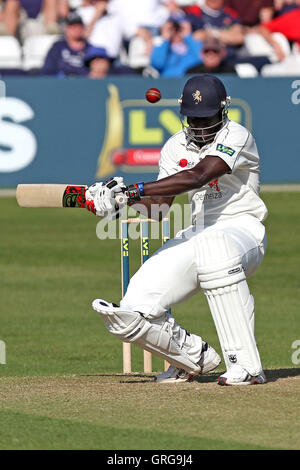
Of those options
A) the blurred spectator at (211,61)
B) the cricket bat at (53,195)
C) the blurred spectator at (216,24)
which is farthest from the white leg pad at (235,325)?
the blurred spectator at (216,24)

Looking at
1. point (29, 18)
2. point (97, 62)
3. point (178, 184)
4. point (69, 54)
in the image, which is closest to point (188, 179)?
point (178, 184)

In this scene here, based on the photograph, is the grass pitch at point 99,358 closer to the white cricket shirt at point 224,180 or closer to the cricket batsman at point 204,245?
the cricket batsman at point 204,245

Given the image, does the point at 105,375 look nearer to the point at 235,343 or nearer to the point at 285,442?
the point at 235,343

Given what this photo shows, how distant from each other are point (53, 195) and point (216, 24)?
14.2 metres

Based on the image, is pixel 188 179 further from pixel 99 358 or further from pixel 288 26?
pixel 288 26

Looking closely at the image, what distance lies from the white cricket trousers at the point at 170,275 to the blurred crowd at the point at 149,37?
11.8 meters

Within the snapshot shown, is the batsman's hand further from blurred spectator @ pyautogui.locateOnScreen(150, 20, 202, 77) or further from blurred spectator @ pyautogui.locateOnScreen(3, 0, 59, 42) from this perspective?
blurred spectator @ pyautogui.locateOnScreen(3, 0, 59, 42)

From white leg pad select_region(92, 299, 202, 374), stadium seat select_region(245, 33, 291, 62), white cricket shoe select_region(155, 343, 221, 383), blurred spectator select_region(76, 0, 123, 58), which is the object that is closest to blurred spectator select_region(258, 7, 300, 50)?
stadium seat select_region(245, 33, 291, 62)

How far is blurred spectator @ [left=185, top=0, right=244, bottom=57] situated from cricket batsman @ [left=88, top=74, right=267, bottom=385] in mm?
13074

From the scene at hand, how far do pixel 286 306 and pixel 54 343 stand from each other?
2558 mm

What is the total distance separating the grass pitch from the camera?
5285mm

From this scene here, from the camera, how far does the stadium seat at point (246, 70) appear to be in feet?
61.8
